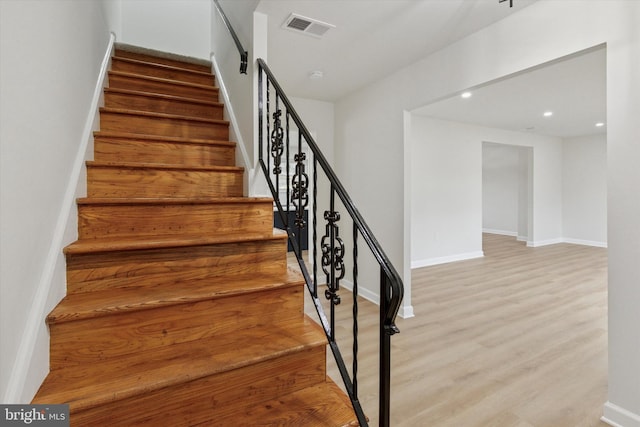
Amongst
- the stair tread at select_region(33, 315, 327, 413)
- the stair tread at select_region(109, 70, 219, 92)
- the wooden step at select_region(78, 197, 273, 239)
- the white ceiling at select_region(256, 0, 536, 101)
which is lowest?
the stair tread at select_region(33, 315, 327, 413)

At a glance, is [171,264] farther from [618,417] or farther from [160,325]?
[618,417]

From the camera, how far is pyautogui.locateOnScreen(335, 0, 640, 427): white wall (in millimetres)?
1640

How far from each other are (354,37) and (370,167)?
152 centimetres

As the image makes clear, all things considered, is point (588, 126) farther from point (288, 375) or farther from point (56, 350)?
point (56, 350)

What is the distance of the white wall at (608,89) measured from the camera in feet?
5.38

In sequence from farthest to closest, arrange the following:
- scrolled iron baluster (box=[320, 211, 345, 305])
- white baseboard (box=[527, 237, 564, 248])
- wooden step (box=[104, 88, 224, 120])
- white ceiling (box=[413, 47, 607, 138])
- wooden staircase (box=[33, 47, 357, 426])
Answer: white baseboard (box=[527, 237, 564, 248]) → white ceiling (box=[413, 47, 607, 138]) → wooden step (box=[104, 88, 224, 120]) → scrolled iron baluster (box=[320, 211, 345, 305]) → wooden staircase (box=[33, 47, 357, 426])

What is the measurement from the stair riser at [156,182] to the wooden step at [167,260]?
433 millimetres

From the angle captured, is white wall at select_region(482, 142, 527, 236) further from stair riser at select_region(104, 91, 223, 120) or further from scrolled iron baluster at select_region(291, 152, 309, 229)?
scrolled iron baluster at select_region(291, 152, 309, 229)

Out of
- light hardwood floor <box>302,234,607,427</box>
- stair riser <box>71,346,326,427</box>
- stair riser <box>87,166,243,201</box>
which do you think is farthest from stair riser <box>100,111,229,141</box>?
light hardwood floor <box>302,234,607,427</box>

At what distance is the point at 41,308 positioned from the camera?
3.39 feet

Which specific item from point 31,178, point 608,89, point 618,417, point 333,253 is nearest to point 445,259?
point 618,417

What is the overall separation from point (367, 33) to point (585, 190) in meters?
7.71

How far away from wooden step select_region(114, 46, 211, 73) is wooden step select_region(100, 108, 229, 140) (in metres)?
1.31

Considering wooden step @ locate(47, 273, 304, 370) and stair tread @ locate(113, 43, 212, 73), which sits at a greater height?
stair tread @ locate(113, 43, 212, 73)
